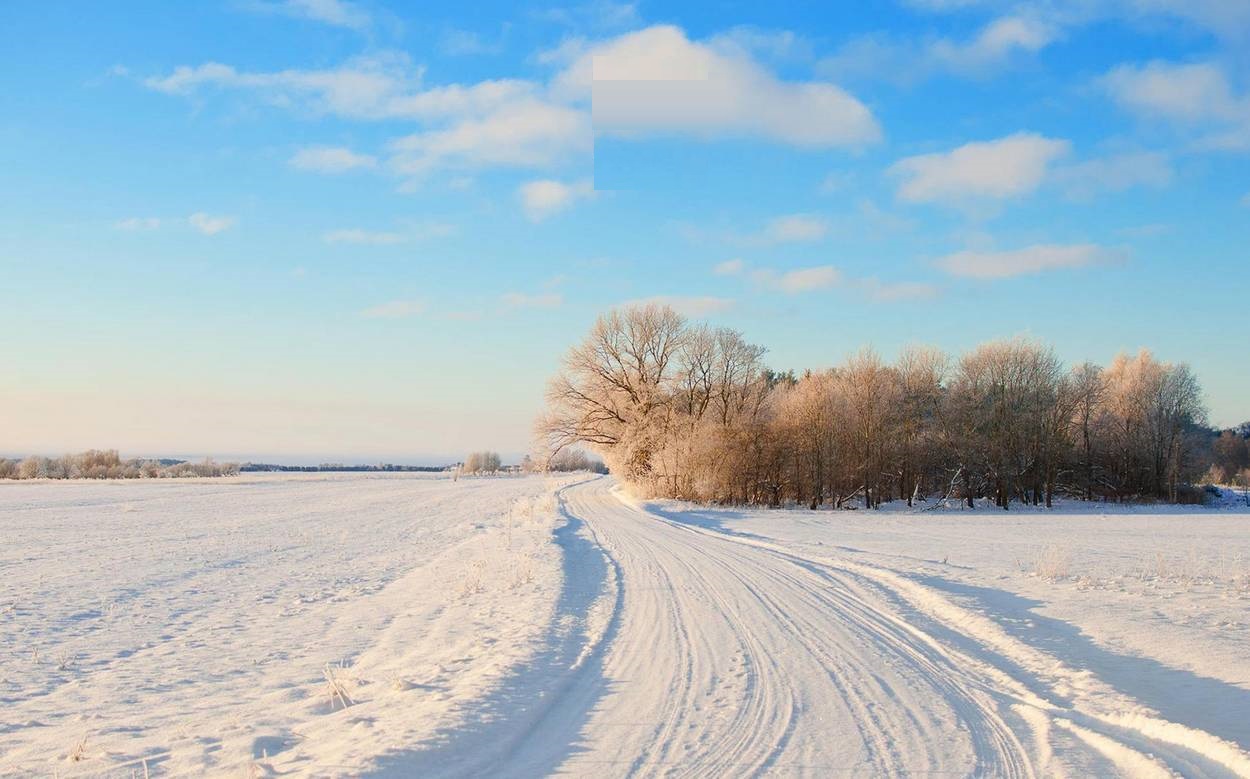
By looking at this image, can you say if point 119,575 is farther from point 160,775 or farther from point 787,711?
point 787,711

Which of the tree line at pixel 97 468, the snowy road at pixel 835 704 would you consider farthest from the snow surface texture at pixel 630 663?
the tree line at pixel 97 468

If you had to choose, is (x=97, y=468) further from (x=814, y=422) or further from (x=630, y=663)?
(x=630, y=663)

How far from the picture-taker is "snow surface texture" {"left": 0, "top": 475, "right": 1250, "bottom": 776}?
5.37 meters

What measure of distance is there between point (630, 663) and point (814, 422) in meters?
36.7

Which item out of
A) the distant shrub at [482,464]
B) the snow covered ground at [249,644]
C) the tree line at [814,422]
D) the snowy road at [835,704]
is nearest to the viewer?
the snowy road at [835,704]

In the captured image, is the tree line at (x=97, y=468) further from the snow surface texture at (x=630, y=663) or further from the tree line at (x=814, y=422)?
the snow surface texture at (x=630, y=663)

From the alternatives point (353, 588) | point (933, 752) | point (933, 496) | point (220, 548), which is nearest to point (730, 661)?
point (933, 752)

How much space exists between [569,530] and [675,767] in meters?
19.1

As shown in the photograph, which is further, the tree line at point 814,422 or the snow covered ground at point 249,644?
the tree line at point 814,422

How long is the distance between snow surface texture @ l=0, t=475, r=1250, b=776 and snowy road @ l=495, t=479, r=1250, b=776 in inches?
1.3

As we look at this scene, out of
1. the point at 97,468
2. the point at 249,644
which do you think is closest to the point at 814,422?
the point at 249,644

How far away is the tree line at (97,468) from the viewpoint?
8225 centimetres

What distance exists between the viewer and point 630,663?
25.5ft

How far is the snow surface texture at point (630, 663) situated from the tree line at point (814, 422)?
79.5 ft
